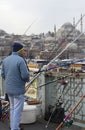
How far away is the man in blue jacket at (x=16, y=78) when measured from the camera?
5.20m

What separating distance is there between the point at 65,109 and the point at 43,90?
637mm

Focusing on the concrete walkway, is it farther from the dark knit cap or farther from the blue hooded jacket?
the dark knit cap

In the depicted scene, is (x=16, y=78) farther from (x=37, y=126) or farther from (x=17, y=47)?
(x=37, y=126)

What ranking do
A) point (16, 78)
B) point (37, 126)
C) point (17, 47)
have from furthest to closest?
1. point (37, 126)
2. point (17, 47)
3. point (16, 78)

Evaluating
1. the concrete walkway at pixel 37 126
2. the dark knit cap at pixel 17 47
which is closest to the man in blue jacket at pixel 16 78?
the dark knit cap at pixel 17 47

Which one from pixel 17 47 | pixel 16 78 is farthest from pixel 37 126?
pixel 17 47

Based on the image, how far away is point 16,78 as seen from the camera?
525 cm

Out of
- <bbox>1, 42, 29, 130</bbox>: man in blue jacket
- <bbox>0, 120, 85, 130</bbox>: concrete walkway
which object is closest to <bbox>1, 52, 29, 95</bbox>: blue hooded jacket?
<bbox>1, 42, 29, 130</bbox>: man in blue jacket

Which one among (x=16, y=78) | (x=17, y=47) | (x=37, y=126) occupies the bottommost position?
(x=37, y=126)

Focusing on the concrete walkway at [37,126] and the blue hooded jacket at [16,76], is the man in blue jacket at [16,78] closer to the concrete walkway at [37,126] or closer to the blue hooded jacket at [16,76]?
the blue hooded jacket at [16,76]

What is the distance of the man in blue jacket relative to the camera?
17.0 ft

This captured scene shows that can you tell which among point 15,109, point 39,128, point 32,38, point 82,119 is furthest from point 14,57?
point 32,38

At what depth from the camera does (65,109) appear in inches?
274

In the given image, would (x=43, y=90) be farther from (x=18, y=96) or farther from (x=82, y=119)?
(x=18, y=96)
